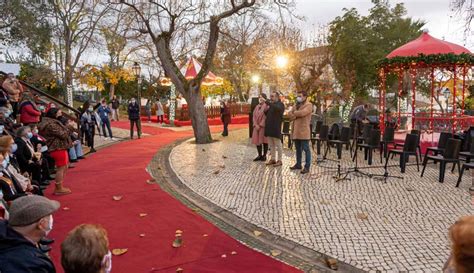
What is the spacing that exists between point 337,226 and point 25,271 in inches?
159

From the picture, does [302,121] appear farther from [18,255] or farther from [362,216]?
[18,255]

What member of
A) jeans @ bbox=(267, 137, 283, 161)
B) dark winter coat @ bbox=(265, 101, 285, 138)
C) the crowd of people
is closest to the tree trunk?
the crowd of people

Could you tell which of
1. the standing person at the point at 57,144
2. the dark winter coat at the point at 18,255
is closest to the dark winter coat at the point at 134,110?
the standing person at the point at 57,144

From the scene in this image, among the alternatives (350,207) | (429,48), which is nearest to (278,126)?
(350,207)

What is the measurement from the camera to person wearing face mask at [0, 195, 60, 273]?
2.38 m

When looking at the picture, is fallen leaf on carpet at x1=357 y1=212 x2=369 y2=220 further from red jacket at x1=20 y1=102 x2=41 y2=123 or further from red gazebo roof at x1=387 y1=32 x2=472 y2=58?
red gazebo roof at x1=387 y1=32 x2=472 y2=58

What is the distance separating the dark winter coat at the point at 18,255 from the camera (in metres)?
2.35

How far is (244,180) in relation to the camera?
828 cm

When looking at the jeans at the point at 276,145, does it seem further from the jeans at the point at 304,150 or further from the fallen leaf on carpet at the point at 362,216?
the fallen leaf on carpet at the point at 362,216

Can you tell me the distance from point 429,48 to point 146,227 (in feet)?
35.5

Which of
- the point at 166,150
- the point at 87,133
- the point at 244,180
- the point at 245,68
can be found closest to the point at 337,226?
the point at 244,180

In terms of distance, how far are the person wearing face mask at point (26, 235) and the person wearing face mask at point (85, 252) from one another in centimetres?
33

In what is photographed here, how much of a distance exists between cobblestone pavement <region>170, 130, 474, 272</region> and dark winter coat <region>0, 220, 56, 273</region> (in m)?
3.14

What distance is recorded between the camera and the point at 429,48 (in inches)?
479
